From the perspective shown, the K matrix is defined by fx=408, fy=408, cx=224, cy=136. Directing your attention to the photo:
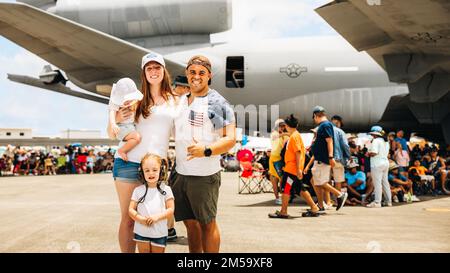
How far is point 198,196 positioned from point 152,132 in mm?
626

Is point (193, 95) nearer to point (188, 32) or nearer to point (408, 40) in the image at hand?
point (408, 40)

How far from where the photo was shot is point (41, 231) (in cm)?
568

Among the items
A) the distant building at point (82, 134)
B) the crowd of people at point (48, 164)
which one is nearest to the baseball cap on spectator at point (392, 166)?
the crowd of people at point (48, 164)

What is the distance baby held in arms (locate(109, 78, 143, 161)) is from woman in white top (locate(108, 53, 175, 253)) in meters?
0.04

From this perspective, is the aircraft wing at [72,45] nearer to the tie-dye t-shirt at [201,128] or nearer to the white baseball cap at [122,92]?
the white baseball cap at [122,92]

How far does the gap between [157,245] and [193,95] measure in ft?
3.96

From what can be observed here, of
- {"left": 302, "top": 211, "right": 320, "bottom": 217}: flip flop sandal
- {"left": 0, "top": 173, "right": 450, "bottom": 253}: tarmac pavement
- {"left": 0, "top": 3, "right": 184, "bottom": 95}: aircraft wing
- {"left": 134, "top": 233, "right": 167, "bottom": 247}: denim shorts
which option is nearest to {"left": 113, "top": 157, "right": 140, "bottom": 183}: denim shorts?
{"left": 134, "top": 233, "right": 167, "bottom": 247}: denim shorts

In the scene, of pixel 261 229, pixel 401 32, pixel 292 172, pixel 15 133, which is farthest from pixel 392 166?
pixel 15 133

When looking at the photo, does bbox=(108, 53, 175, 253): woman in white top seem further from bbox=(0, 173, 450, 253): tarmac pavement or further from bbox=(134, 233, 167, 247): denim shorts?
bbox=(0, 173, 450, 253): tarmac pavement

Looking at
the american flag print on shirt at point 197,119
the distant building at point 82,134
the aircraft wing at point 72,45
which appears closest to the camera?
the american flag print on shirt at point 197,119

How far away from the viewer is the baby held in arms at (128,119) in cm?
319

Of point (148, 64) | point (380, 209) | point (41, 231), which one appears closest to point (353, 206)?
point (380, 209)

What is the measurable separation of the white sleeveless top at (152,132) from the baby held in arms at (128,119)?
1.9 inches

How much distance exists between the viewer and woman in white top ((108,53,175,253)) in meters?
3.25
